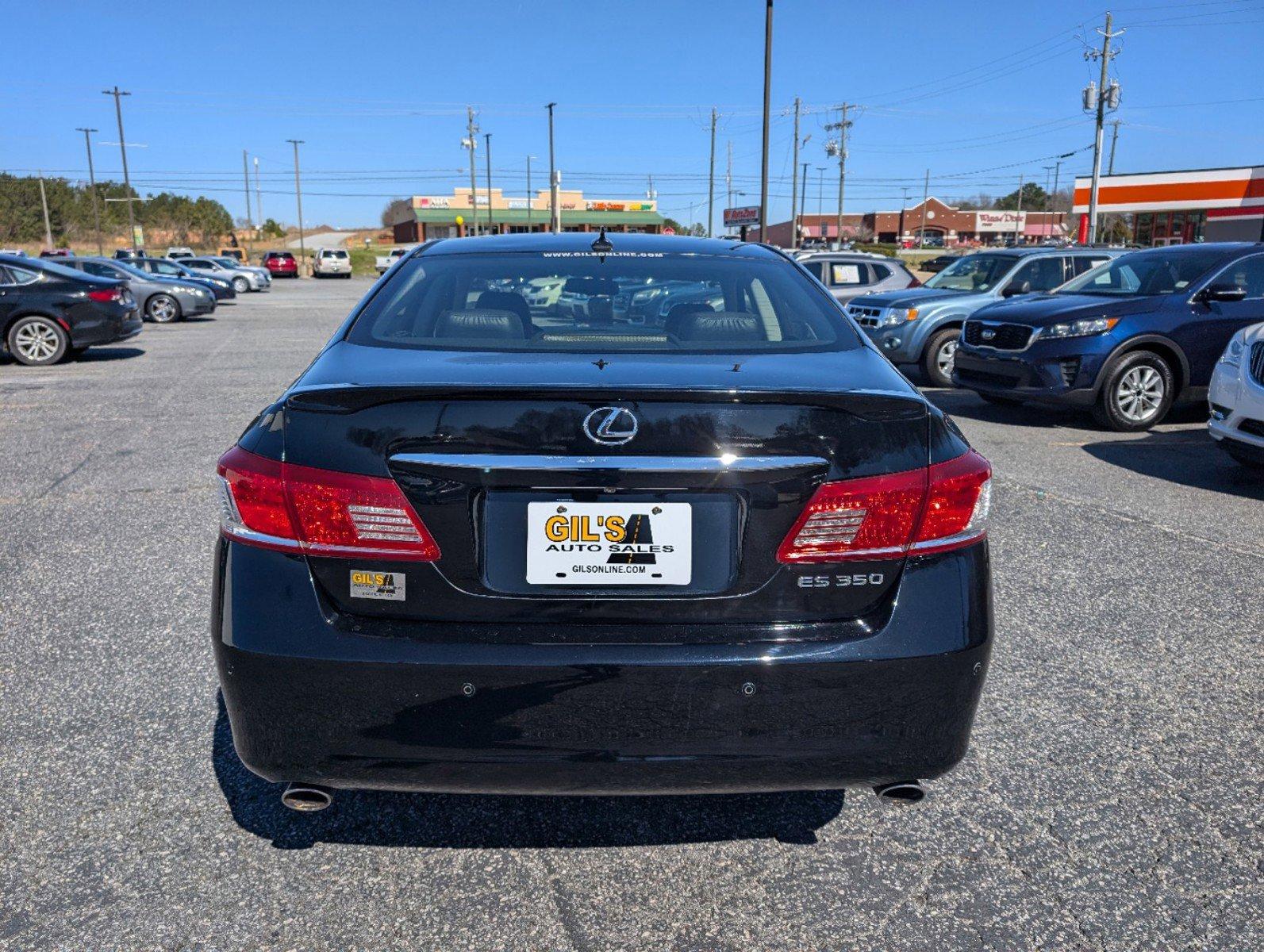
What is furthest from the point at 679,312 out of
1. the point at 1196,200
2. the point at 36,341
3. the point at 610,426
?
the point at 1196,200

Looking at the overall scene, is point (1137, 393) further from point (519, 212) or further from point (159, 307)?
point (519, 212)

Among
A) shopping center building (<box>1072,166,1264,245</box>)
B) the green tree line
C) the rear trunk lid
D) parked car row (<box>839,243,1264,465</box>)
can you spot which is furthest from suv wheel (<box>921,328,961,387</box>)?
the green tree line

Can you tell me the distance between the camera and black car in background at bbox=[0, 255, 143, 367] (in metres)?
14.6

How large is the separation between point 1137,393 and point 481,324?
823 cm

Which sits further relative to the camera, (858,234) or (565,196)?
(858,234)

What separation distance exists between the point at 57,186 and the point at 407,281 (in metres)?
117

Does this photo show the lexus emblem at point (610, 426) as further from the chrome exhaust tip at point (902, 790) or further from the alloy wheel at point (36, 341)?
the alloy wheel at point (36, 341)

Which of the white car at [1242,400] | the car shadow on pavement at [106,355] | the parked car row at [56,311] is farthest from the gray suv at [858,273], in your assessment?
the car shadow on pavement at [106,355]

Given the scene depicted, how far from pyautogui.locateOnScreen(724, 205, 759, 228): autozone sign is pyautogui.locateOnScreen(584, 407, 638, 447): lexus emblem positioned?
140ft

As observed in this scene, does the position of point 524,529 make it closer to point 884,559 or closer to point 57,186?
point 884,559

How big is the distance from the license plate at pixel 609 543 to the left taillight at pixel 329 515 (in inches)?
9.1

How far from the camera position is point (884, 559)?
2.32 meters

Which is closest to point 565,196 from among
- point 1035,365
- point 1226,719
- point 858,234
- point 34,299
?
point 858,234

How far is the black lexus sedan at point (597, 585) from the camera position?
7.27 feet
